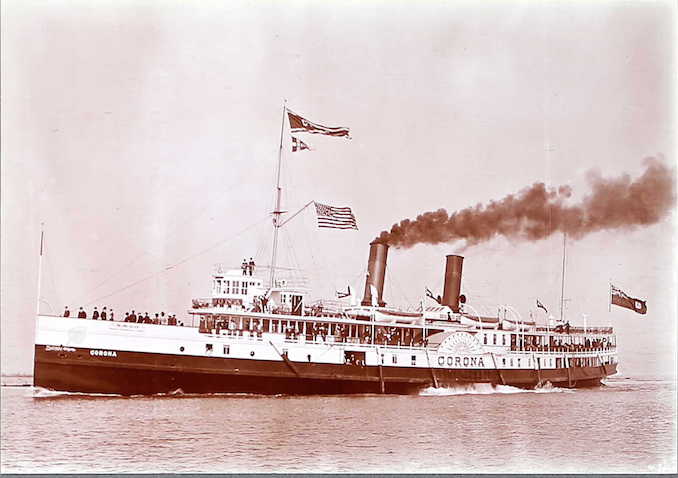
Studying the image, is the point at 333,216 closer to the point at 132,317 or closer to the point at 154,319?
the point at 154,319

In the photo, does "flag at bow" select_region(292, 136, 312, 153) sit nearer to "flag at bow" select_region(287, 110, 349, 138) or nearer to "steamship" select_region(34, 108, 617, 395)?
"flag at bow" select_region(287, 110, 349, 138)

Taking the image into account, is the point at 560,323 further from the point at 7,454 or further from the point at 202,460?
the point at 7,454

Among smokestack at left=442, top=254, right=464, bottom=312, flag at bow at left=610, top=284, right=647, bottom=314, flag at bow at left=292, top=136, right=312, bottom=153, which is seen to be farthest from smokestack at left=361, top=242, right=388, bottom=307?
flag at bow at left=610, top=284, right=647, bottom=314

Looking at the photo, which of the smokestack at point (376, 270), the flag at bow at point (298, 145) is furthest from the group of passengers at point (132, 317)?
the flag at bow at point (298, 145)

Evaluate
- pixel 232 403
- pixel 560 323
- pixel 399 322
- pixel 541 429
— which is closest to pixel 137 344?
pixel 232 403

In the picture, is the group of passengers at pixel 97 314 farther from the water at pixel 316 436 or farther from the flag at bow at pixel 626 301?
the flag at bow at pixel 626 301

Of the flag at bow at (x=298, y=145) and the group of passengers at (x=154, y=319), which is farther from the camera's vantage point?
the group of passengers at (x=154, y=319)
